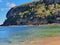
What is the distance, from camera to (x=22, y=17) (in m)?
168

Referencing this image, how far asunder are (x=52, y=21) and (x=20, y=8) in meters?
63.1

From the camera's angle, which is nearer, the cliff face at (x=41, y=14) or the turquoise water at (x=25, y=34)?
the turquoise water at (x=25, y=34)

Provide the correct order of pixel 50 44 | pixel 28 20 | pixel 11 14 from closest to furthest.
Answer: pixel 50 44 → pixel 28 20 → pixel 11 14

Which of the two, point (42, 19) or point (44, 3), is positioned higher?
point (44, 3)

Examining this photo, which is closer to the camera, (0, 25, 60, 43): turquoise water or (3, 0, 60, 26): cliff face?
(0, 25, 60, 43): turquoise water

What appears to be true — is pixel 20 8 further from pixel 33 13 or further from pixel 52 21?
pixel 52 21

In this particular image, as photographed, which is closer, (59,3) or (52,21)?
(52,21)

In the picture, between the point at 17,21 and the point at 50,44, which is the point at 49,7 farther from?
the point at 50,44

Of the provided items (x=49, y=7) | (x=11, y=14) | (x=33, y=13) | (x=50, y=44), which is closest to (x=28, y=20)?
(x=33, y=13)

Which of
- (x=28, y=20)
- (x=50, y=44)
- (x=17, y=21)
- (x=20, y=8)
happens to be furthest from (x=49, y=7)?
(x=50, y=44)

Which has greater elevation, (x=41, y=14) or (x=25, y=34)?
(x=25, y=34)

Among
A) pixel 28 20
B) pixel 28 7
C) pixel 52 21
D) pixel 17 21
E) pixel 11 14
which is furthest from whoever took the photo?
pixel 11 14

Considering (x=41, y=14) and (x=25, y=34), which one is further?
(x=41, y=14)

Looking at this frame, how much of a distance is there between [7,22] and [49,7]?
47.0 m
